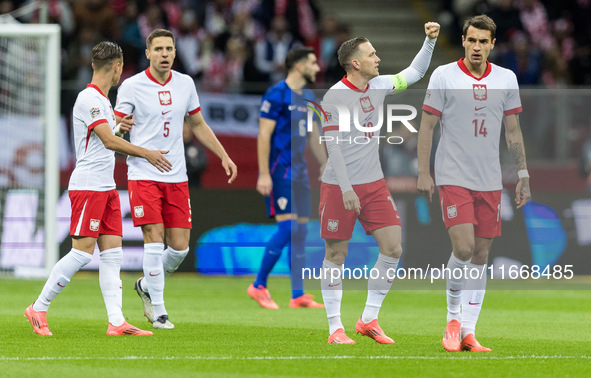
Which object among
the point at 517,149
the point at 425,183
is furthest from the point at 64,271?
the point at 517,149

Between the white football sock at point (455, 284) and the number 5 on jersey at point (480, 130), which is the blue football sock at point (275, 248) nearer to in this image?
the white football sock at point (455, 284)

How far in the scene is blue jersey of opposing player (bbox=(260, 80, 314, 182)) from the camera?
1153cm

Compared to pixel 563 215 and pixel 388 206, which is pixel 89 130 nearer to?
pixel 388 206

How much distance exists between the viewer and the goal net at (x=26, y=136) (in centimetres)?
1446

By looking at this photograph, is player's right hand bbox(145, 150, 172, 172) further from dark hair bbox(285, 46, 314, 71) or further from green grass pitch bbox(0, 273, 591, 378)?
dark hair bbox(285, 46, 314, 71)

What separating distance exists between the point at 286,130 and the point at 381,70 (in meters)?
8.37

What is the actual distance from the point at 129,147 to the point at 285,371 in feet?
8.06

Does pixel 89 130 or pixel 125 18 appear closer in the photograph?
pixel 89 130

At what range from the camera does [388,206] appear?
8273mm

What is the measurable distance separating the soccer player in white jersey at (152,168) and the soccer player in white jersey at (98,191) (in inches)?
10.7

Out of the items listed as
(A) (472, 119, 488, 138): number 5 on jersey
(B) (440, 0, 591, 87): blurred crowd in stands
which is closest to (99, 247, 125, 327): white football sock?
(A) (472, 119, 488, 138): number 5 on jersey

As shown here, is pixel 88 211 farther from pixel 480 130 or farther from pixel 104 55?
pixel 480 130

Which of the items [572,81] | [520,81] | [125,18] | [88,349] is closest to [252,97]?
[125,18]

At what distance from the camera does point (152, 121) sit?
29.9 feet
